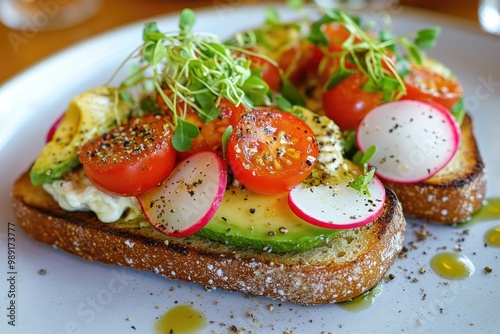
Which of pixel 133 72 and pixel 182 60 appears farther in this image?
pixel 133 72

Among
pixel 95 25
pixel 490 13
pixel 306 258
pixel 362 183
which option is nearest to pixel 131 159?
pixel 306 258

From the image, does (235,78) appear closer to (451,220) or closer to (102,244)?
(102,244)

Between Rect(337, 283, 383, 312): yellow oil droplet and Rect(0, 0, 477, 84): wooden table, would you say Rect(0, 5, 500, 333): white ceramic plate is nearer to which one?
Rect(337, 283, 383, 312): yellow oil droplet

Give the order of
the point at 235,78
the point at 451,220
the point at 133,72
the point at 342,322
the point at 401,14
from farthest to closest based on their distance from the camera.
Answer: the point at 401,14 < the point at 133,72 < the point at 451,220 < the point at 235,78 < the point at 342,322

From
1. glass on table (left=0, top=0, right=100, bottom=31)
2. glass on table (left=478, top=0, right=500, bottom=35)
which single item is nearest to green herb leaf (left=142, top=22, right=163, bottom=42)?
glass on table (left=0, top=0, right=100, bottom=31)

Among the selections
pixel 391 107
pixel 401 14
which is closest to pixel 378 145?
pixel 391 107

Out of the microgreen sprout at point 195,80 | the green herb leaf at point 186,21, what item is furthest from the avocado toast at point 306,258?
the green herb leaf at point 186,21
